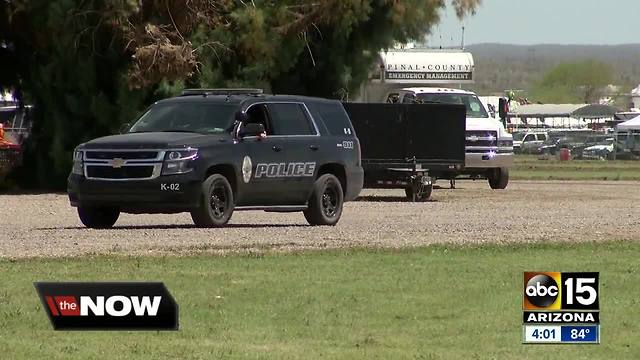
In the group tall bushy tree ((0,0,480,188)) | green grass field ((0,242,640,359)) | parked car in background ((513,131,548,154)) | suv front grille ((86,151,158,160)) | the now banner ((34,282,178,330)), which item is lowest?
parked car in background ((513,131,548,154))

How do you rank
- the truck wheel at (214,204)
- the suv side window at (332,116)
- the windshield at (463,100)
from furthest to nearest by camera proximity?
the windshield at (463,100) < the suv side window at (332,116) < the truck wheel at (214,204)

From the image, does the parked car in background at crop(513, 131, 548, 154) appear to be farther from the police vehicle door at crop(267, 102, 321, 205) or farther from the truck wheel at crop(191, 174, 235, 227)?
the truck wheel at crop(191, 174, 235, 227)

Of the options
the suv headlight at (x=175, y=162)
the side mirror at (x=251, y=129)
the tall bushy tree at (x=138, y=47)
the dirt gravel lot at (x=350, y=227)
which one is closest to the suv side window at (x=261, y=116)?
the side mirror at (x=251, y=129)

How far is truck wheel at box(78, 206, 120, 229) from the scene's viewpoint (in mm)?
23531

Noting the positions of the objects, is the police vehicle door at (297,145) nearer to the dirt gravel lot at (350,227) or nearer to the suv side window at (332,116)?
the suv side window at (332,116)

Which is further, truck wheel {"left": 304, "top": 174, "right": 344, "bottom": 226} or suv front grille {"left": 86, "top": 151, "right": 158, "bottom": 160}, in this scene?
truck wheel {"left": 304, "top": 174, "right": 344, "bottom": 226}

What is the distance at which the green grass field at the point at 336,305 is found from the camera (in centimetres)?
1185

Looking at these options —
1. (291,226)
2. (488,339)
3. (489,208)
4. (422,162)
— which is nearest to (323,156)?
(291,226)

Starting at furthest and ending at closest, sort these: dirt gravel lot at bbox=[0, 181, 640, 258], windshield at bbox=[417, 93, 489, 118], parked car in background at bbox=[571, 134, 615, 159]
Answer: parked car in background at bbox=[571, 134, 615, 159]
windshield at bbox=[417, 93, 489, 118]
dirt gravel lot at bbox=[0, 181, 640, 258]

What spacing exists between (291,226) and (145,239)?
13.3 feet

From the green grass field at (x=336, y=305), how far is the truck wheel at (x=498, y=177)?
21.8m

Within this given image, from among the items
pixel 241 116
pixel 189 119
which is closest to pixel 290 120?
pixel 241 116

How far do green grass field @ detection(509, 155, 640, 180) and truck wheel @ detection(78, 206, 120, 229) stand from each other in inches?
1129

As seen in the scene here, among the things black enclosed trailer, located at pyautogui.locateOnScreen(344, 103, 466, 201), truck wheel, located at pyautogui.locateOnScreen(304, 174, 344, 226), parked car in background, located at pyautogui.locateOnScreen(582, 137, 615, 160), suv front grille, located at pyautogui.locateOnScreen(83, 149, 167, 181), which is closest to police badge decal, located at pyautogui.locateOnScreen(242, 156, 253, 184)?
truck wheel, located at pyautogui.locateOnScreen(304, 174, 344, 226)
